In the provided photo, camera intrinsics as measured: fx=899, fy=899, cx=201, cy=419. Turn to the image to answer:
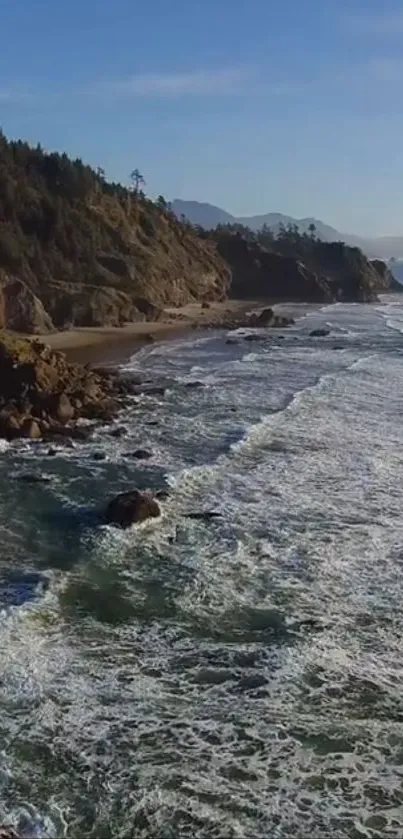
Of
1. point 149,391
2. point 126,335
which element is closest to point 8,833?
point 149,391

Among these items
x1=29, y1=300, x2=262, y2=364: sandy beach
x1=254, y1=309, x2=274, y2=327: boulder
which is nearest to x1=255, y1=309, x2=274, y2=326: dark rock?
x1=254, y1=309, x2=274, y2=327: boulder

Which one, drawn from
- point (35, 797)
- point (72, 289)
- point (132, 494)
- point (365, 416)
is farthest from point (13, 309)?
point (35, 797)

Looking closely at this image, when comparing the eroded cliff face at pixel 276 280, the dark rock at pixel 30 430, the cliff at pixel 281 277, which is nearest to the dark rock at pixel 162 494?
the dark rock at pixel 30 430

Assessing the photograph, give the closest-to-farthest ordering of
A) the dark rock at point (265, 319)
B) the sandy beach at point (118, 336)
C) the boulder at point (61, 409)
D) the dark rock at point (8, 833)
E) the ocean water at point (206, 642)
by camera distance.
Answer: the dark rock at point (8, 833), the ocean water at point (206, 642), the boulder at point (61, 409), the sandy beach at point (118, 336), the dark rock at point (265, 319)

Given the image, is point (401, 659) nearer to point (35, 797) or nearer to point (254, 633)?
point (254, 633)

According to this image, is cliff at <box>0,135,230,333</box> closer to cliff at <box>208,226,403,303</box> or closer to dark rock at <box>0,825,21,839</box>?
cliff at <box>208,226,403,303</box>

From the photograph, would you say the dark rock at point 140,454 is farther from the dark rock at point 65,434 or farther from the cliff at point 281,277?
the cliff at point 281,277

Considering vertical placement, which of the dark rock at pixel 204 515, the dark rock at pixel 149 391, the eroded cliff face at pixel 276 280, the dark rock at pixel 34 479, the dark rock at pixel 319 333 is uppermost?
the eroded cliff face at pixel 276 280
